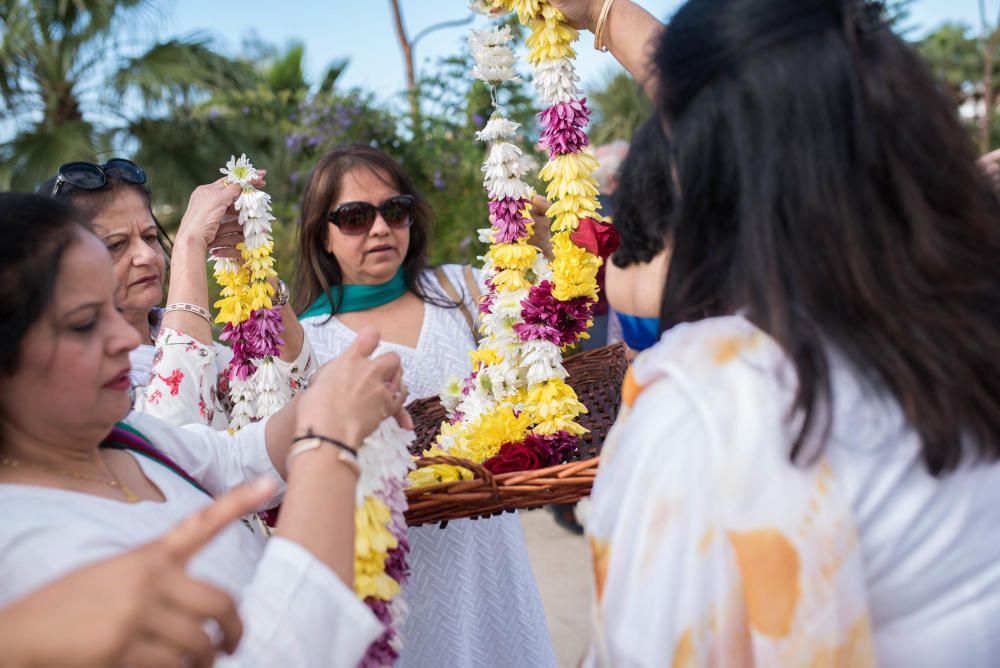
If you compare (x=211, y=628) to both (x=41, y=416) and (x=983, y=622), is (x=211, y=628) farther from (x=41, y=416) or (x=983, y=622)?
(x=983, y=622)

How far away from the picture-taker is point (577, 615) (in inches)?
156

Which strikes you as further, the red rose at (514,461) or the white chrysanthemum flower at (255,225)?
the white chrysanthemum flower at (255,225)

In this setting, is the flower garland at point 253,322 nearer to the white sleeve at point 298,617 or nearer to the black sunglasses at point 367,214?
the black sunglasses at point 367,214

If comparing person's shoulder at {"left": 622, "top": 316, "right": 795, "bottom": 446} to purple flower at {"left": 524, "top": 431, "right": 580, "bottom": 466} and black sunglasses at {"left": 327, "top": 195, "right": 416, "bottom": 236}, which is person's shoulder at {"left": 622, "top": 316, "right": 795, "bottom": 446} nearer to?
purple flower at {"left": 524, "top": 431, "right": 580, "bottom": 466}

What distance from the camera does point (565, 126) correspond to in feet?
→ 6.64

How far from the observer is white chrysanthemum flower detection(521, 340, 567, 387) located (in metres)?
2.03

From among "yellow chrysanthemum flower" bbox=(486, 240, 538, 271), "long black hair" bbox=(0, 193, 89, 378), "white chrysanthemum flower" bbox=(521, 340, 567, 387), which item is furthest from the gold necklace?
"yellow chrysanthemum flower" bbox=(486, 240, 538, 271)

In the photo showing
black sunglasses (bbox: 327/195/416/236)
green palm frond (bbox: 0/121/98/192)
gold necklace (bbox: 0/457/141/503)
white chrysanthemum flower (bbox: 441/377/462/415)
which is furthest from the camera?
green palm frond (bbox: 0/121/98/192)

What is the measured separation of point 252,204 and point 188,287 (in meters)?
0.30

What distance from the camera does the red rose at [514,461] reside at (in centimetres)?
181

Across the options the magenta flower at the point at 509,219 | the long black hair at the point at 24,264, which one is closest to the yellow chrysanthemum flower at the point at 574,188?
the magenta flower at the point at 509,219

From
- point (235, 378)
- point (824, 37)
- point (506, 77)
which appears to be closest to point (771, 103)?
point (824, 37)

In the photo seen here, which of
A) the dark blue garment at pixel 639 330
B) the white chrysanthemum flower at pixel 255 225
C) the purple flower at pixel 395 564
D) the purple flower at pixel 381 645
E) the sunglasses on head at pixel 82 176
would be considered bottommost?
the purple flower at pixel 381 645

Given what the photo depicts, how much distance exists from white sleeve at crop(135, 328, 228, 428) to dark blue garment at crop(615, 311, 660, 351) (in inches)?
43.0
